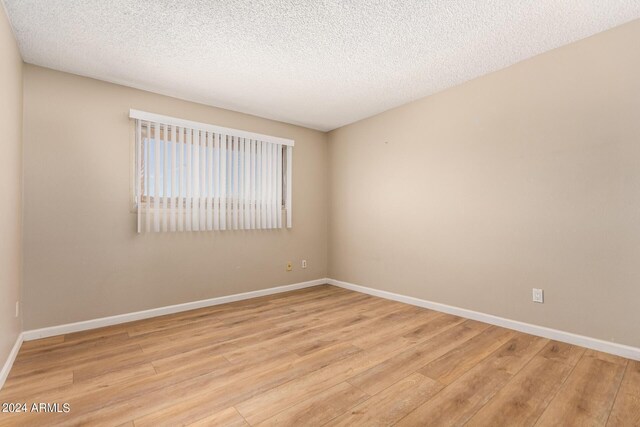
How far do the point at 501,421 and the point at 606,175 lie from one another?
80.0 inches

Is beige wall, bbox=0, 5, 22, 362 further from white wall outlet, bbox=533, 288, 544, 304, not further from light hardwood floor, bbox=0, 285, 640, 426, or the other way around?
white wall outlet, bbox=533, 288, 544, 304

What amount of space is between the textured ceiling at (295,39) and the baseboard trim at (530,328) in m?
2.41

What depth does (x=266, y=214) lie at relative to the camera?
4.15 metres

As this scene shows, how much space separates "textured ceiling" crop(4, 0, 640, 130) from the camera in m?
2.05

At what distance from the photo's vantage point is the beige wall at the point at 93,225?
106 inches

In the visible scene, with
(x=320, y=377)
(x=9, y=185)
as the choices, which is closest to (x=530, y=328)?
(x=320, y=377)

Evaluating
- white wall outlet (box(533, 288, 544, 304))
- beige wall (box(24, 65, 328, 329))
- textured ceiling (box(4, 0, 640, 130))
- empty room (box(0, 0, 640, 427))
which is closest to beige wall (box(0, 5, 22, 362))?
empty room (box(0, 0, 640, 427))

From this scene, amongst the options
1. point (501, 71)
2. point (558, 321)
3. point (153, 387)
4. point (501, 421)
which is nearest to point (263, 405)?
point (153, 387)

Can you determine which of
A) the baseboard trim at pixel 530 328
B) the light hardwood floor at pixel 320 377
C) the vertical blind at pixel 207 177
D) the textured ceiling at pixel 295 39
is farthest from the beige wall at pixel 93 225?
the baseboard trim at pixel 530 328

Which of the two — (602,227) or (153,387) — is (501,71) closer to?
(602,227)

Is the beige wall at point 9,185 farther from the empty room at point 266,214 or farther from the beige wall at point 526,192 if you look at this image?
the beige wall at point 526,192

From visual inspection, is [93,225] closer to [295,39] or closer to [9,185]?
[9,185]

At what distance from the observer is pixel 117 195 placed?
306cm

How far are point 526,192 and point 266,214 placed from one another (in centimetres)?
300
